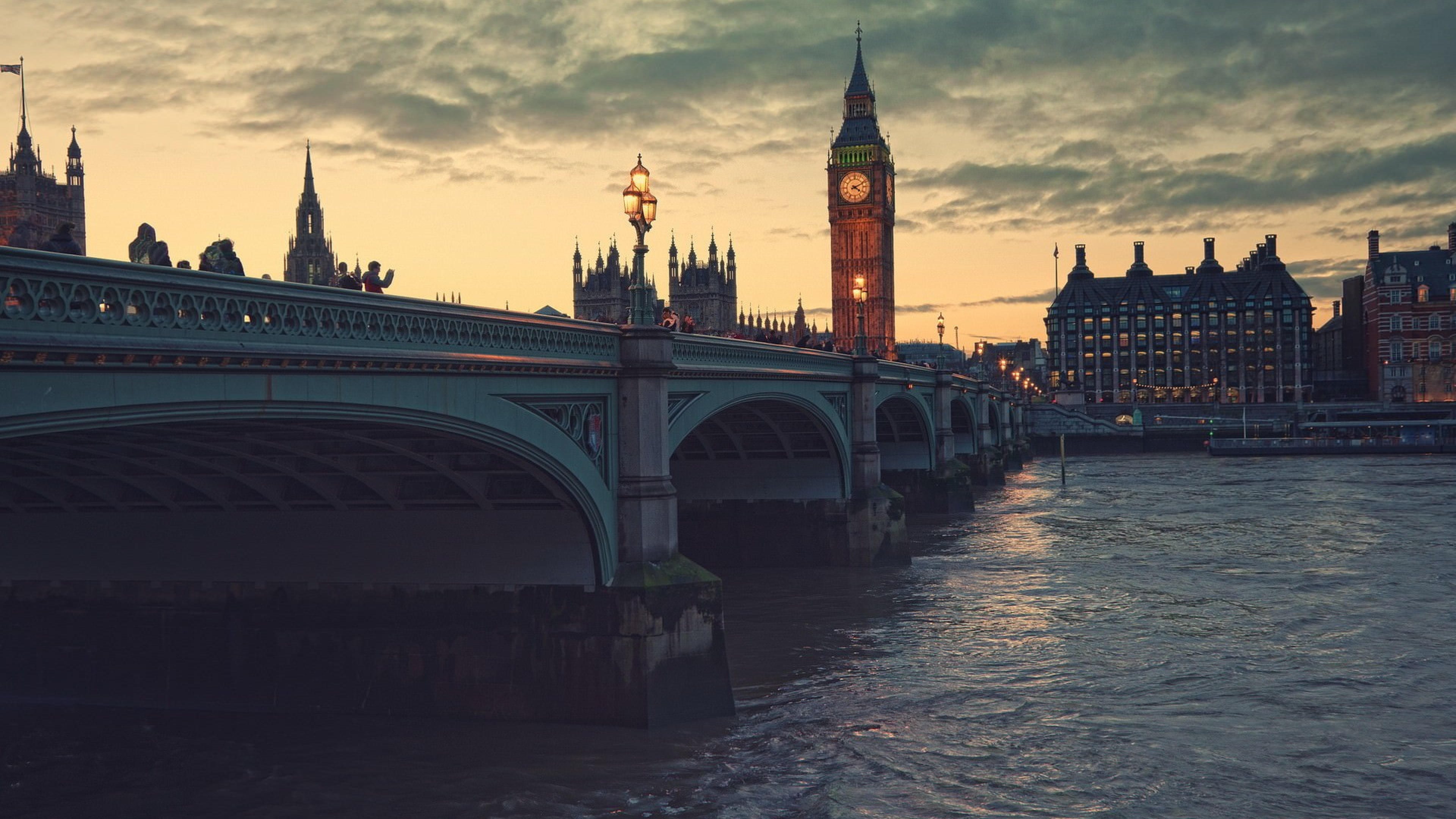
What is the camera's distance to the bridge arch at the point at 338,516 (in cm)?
1873

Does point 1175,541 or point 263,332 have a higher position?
point 263,332

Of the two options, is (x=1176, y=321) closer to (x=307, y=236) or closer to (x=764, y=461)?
(x=307, y=236)

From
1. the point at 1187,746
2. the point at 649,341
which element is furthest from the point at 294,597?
the point at 1187,746

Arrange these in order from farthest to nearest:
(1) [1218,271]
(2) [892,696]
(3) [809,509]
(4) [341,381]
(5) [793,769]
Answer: (1) [1218,271] → (3) [809,509] → (2) [892,696] → (5) [793,769] → (4) [341,381]

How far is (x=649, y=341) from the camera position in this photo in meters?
22.2

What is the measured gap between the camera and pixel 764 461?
1538 inches

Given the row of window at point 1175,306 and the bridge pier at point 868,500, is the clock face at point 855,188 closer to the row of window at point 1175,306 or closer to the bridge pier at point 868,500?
the row of window at point 1175,306

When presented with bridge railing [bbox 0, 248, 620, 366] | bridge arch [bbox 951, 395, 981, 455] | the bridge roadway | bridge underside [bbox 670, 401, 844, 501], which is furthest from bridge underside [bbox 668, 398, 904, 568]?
bridge arch [bbox 951, 395, 981, 455]

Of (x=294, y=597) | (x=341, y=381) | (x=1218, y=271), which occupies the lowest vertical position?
(x=294, y=597)

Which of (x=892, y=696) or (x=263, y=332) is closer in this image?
(x=263, y=332)

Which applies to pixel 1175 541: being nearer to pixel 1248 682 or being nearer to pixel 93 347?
pixel 1248 682

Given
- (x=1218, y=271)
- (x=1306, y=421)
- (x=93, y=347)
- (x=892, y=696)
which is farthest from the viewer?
(x=1218, y=271)

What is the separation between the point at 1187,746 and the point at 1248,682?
15.4 ft

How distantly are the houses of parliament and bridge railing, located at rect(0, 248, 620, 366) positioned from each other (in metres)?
145
